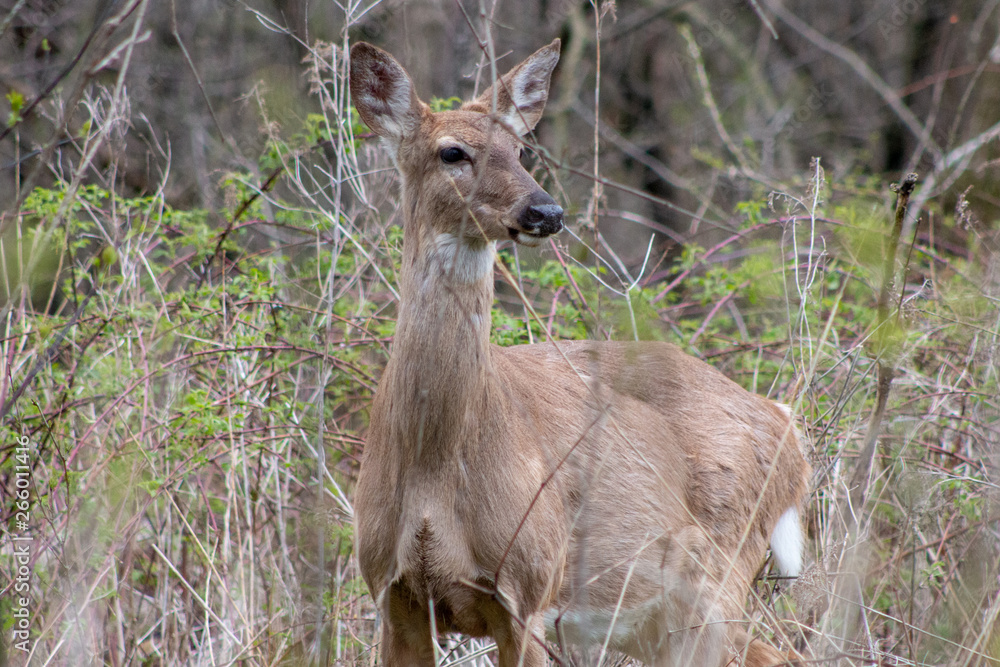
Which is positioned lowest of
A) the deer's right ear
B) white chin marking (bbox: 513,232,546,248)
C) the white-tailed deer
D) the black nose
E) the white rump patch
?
the white rump patch

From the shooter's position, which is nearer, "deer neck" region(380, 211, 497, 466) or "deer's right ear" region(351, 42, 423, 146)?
"deer neck" region(380, 211, 497, 466)

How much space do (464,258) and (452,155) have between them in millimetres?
451

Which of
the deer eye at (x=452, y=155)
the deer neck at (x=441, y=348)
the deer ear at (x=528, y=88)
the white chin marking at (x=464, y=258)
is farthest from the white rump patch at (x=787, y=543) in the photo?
the deer eye at (x=452, y=155)

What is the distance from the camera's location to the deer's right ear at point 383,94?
4340mm

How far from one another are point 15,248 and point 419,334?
1.48 meters

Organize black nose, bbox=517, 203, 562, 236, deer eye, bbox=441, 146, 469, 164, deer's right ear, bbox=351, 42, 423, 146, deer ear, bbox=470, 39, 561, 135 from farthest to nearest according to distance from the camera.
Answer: deer ear, bbox=470, 39, 561, 135 → deer's right ear, bbox=351, 42, 423, 146 → deer eye, bbox=441, 146, 469, 164 → black nose, bbox=517, 203, 562, 236

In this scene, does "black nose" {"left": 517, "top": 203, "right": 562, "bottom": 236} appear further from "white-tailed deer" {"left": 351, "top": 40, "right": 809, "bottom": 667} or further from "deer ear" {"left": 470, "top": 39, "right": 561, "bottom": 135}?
"deer ear" {"left": 470, "top": 39, "right": 561, "bottom": 135}

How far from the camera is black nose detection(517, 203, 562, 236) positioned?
12.5ft

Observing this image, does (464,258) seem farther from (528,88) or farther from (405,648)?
(405,648)

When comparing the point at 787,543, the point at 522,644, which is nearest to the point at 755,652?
the point at 787,543

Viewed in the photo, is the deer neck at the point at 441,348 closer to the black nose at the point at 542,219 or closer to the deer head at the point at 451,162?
the deer head at the point at 451,162

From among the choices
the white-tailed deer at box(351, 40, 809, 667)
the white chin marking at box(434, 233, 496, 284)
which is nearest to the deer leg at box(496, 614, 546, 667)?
the white-tailed deer at box(351, 40, 809, 667)

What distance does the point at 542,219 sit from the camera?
150 inches

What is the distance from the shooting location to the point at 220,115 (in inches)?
454
